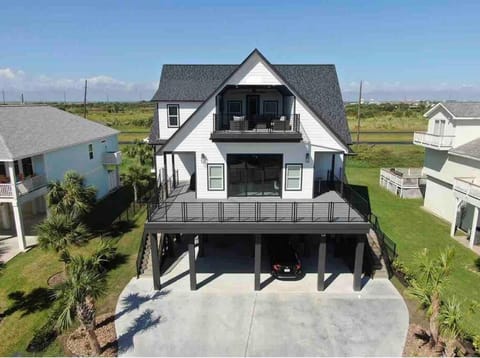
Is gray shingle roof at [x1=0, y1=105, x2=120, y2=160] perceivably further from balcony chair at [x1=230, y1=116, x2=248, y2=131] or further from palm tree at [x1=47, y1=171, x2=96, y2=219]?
balcony chair at [x1=230, y1=116, x2=248, y2=131]

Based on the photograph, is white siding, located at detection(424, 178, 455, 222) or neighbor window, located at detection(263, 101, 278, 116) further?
white siding, located at detection(424, 178, 455, 222)

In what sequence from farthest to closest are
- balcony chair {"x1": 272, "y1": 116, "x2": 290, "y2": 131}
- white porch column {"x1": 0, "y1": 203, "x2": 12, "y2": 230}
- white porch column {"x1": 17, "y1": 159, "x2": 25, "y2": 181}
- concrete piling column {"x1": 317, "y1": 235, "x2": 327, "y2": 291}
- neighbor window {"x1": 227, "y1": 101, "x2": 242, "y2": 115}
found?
white porch column {"x1": 0, "y1": 203, "x2": 12, "y2": 230}, white porch column {"x1": 17, "y1": 159, "x2": 25, "y2": 181}, neighbor window {"x1": 227, "y1": 101, "x2": 242, "y2": 115}, balcony chair {"x1": 272, "y1": 116, "x2": 290, "y2": 131}, concrete piling column {"x1": 317, "y1": 235, "x2": 327, "y2": 291}

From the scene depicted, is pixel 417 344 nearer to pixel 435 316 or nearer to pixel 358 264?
pixel 435 316

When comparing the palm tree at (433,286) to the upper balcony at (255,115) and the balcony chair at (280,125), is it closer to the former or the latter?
the upper balcony at (255,115)

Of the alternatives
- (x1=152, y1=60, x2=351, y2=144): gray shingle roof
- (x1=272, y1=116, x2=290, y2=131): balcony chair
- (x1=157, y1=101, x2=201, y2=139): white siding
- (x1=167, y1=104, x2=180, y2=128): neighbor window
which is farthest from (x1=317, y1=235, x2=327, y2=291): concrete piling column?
(x1=167, y1=104, x2=180, y2=128): neighbor window

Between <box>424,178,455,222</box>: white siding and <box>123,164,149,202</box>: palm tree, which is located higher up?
<box>123,164,149,202</box>: palm tree

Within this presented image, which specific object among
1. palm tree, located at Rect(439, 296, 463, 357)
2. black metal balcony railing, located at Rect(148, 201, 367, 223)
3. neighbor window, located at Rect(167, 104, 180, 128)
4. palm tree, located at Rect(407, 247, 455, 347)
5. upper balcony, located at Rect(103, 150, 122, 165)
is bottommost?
palm tree, located at Rect(439, 296, 463, 357)

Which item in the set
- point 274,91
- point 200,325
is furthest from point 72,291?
point 274,91

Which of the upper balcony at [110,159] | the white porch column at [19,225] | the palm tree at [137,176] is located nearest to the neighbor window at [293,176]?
the palm tree at [137,176]
